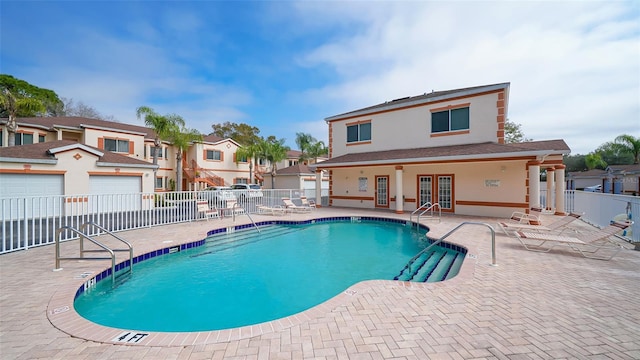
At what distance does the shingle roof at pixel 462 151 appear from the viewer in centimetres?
1149

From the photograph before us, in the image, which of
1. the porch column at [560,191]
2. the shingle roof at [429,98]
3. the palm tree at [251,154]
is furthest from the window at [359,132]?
the palm tree at [251,154]

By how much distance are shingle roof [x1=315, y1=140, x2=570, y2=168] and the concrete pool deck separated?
278 inches

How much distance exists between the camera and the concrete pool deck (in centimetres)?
292

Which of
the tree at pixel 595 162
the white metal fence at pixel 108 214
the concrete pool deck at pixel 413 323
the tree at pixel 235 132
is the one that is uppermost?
the tree at pixel 235 132

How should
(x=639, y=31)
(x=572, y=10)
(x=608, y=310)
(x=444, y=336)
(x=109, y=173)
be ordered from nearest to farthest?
(x=444, y=336)
(x=608, y=310)
(x=639, y=31)
(x=572, y=10)
(x=109, y=173)

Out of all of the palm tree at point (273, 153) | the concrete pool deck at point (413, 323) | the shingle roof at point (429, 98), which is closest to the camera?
the concrete pool deck at point (413, 323)

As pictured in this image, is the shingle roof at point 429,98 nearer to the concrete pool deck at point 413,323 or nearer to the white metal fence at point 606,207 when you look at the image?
the white metal fence at point 606,207

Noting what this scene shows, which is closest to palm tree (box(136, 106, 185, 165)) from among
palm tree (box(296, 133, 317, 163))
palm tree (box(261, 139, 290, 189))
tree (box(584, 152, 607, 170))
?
palm tree (box(261, 139, 290, 189))

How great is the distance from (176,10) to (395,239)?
567 inches

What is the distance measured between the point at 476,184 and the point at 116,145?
28.6 metres

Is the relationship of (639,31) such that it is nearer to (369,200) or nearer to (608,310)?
(608,310)

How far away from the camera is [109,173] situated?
1734 centimetres

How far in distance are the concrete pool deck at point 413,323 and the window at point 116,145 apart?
70.5ft

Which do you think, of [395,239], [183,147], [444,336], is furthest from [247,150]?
[444,336]
